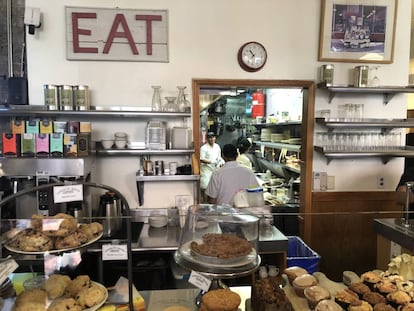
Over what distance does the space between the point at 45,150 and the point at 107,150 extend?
1.73 ft

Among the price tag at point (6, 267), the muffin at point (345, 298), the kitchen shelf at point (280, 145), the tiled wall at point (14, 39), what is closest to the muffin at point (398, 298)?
the muffin at point (345, 298)

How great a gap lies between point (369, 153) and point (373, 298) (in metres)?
2.40

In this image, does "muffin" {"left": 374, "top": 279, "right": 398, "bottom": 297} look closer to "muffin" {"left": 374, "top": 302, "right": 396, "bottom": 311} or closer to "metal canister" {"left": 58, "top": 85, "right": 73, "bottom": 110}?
"muffin" {"left": 374, "top": 302, "right": 396, "bottom": 311}

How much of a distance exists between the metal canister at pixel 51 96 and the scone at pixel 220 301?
2372 mm

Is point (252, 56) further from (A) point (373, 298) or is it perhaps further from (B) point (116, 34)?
(A) point (373, 298)

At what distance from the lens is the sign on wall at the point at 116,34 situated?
10.6 feet

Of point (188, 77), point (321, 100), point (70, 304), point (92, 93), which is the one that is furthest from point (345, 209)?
point (70, 304)

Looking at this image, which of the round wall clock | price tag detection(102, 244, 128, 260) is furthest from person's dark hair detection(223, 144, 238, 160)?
price tag detection(102, 244, 128, 260)

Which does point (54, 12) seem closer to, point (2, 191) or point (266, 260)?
point (2, 191)

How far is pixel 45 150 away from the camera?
9.37 ft

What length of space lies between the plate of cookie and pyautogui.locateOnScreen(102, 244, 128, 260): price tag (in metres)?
0.07

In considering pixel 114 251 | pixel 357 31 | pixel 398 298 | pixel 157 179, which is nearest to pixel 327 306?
pixel 398 298

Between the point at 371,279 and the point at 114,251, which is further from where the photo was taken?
the point at 371,279

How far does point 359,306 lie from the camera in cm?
133
